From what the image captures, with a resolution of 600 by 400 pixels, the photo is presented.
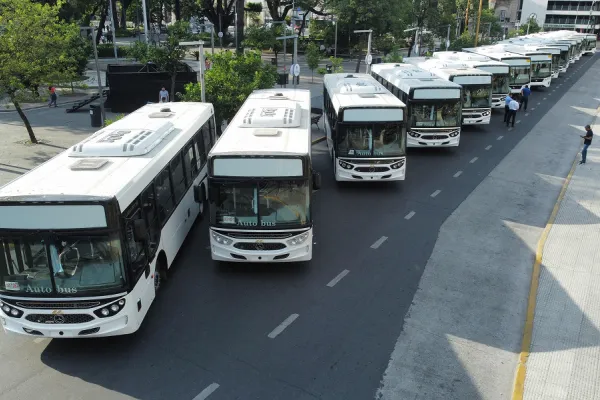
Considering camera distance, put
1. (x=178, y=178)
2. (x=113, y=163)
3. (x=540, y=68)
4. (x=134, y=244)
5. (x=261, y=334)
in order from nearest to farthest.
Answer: (x=134, y=244)
(x=261, y=334)
(x=113, y=163)
(x=178, y=178)
(x=540, y=68)

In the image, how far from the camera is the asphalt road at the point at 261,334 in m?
8.41

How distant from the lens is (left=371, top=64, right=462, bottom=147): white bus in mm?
20656

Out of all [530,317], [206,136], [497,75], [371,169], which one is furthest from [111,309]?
[497,75]

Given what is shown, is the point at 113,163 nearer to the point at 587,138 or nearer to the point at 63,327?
the point at 63,327

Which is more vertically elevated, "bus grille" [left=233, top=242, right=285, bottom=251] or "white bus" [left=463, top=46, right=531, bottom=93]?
"white bus" [left=463, top=46, right=531, bottom=93]

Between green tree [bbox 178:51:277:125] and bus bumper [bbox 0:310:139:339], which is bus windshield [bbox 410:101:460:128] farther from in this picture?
bus bumper [bbox 0:310:139:339]

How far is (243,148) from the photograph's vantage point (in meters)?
11.4

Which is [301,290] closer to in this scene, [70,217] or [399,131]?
[70,217]

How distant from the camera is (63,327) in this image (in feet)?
28.1

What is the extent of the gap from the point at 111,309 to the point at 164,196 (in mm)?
3187

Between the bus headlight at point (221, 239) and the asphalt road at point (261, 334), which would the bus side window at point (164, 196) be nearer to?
the bus headlight at point (221, 239)

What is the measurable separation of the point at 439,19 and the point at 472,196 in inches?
1826

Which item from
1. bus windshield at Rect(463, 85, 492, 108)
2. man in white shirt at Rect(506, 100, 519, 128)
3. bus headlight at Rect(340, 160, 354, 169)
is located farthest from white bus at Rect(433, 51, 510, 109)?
bus headlight at Rect(340, 160, 354, 169)

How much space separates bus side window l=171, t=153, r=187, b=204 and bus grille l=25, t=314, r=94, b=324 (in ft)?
13.5
